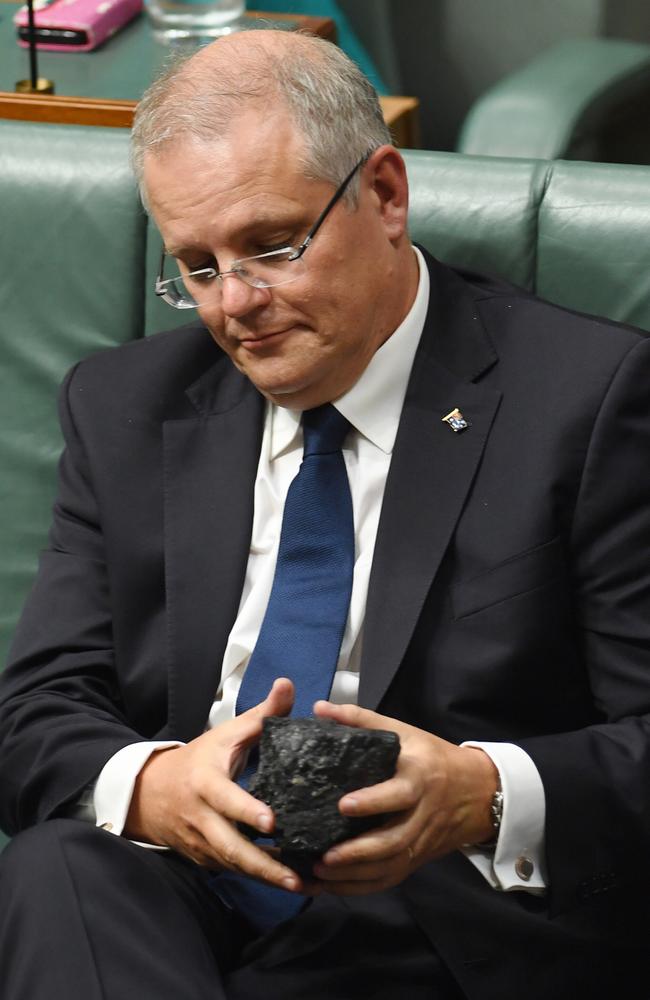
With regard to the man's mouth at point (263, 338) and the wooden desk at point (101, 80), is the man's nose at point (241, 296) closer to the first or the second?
the man's mouth at point (263, 338)

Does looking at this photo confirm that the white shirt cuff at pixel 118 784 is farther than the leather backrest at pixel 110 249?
No

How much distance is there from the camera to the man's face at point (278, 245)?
1.53 meters

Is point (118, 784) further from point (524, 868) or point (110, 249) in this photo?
point (110, 249)

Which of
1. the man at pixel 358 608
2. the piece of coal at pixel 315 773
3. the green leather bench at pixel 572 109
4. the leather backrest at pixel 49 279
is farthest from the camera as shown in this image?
the green leather bench at pixel 572 109

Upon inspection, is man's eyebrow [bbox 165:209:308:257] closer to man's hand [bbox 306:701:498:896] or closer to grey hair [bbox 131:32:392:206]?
grey hair [bbox 131:32:392:206]

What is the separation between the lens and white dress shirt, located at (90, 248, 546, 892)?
61.0 inches

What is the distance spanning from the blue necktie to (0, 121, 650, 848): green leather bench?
36 cm

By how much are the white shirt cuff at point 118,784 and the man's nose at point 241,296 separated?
45cm

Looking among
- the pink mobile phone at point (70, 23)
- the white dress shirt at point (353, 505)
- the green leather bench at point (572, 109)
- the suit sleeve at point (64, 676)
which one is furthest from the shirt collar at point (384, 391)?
the pink mobile phone at point (70, 23)

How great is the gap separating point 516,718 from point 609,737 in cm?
12

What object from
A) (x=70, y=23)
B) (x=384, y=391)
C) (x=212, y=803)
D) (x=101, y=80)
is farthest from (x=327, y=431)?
(x=70, y=23)

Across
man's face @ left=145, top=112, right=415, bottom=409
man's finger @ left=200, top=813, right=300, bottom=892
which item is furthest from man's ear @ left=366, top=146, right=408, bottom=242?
man's finger @ left=200, top=813, right=300, bottom=892

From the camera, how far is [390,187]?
163 cm

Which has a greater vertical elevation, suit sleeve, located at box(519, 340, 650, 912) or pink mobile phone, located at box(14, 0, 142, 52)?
pink mobile phone, located at box(14, 0, 142, 52)
